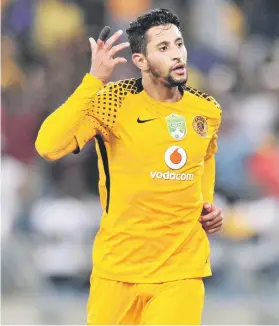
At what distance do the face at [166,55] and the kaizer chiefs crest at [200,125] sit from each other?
0.26 metres

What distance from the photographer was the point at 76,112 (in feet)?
19.5

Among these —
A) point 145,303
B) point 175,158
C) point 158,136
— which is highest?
point 158,136

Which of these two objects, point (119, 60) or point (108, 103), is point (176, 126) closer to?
point (108, 103)

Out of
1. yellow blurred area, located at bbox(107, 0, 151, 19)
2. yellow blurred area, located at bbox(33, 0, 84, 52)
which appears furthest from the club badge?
yellow blurred area, located at bbox(107, 0, 151, 19)

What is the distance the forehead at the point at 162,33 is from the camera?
20.6ft

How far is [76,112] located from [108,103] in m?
0.35

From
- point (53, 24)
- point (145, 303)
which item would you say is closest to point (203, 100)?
point (145, 303)

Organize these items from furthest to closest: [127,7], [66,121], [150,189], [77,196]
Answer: [127,7]
[77,196]
[150,189]
[66,121]

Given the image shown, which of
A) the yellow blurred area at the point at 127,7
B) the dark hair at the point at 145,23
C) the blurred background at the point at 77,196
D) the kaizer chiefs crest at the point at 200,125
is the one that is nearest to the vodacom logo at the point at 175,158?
the kaizer chiefs crest at the point at 200,125

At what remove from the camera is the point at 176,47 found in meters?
6.27

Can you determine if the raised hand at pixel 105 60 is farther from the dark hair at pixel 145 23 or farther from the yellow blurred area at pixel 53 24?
the yellow blurred area at pixel 53 24

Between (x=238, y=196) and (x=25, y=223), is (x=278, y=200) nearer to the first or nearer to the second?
(x=238, y=196)

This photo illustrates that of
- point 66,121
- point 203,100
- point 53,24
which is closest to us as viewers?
point 66,121

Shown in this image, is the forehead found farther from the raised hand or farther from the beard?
the raised hand
